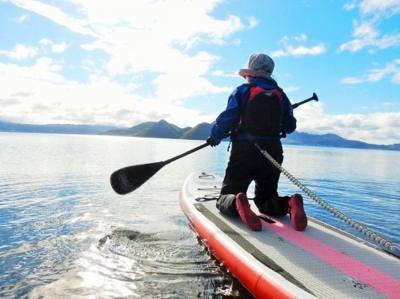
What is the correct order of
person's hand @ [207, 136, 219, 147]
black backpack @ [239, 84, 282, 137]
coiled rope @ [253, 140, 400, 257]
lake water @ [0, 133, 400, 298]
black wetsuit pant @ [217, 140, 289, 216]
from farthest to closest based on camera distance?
person's hand @ [207, 136, 219, 147], black wetsuit pant @ [217, 140, 289, 216], black backpack @ [239, 84, 282, 137], lake water @ [0, 133, 400, 298], coiled rope @ [253, 140, 400, 257]

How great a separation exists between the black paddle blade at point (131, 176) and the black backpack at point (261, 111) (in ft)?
7.34

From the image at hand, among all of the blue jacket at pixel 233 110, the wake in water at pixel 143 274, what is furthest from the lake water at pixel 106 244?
the blue jacket at pixel 233 110

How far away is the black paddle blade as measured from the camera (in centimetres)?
720

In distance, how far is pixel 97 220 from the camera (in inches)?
378

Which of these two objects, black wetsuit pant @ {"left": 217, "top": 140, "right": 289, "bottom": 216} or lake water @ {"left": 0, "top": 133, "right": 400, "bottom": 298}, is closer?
lake water @ {"left": 0, "top": 133, "right": 400, "bottom": 298}

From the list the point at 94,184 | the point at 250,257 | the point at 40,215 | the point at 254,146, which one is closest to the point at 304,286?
the point at 250,257

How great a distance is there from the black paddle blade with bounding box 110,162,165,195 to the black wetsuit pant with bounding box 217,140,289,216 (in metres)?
1.75

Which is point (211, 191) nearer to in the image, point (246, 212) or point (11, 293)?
point (246, 212)

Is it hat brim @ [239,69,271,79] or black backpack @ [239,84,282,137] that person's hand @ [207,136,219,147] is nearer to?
Result: black backpack @ [239,84,282,137]

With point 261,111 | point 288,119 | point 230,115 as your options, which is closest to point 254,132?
point 261,111

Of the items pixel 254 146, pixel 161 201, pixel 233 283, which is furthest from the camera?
pixel 161 201

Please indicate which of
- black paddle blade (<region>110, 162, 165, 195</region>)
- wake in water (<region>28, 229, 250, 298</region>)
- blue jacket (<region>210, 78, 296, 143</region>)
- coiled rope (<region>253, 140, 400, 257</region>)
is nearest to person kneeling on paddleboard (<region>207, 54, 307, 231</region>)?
blue jacket (<region>210, 78, 296, 143</region>)

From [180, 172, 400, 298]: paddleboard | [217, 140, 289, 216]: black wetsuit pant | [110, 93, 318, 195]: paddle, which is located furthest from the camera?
[110, 93, 318, 195]: paddle

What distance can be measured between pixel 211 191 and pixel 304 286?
20.9 feet
